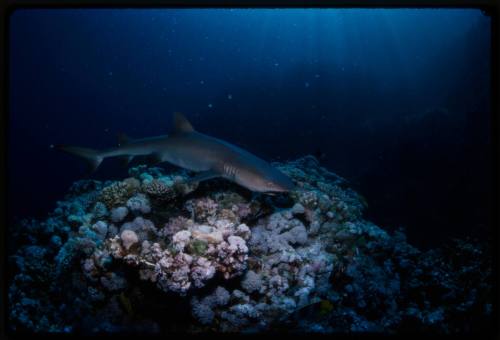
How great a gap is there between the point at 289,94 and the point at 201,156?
107 ft

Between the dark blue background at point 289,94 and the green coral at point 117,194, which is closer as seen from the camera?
the green coral at point 117,194

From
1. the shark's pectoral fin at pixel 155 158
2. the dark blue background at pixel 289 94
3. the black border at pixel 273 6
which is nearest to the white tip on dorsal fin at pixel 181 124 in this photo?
the shark's pectoral fin at pixel 155 158

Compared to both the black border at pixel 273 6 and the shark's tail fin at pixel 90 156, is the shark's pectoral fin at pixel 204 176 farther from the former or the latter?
the black border at pixel 273 6

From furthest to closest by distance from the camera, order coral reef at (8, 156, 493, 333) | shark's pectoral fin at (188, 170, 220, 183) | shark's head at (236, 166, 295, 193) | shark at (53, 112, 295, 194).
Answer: shark's pectoral fin at (188, 170, 220, 183)
shark at (53, 112, 295, 194)
shark's head at (236, 166, 295, 193)
coral reef at (8, 156, 493, 333)

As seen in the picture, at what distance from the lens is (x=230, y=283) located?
369 cm

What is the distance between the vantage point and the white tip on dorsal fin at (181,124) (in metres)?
5.71

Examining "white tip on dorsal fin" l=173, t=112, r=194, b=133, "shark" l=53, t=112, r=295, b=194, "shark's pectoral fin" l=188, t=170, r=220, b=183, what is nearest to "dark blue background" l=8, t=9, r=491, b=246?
"shark" l=53, t=112, r=295, b=194

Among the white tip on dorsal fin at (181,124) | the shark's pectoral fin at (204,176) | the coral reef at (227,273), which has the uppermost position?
the white tip on dorsal fin at (181,124)

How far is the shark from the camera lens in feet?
14.5

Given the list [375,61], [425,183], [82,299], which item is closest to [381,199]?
[425,183]

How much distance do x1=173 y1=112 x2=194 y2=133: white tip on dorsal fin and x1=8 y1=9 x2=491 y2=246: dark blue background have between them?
95.0 inches

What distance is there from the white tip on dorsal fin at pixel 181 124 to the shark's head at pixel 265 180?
5.53 ft

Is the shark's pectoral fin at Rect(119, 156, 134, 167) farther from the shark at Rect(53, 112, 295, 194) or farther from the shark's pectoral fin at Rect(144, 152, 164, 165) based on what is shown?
the shark's pectoral fin at Rect(144, 152, 164, 165)

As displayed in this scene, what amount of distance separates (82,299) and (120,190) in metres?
1.78
